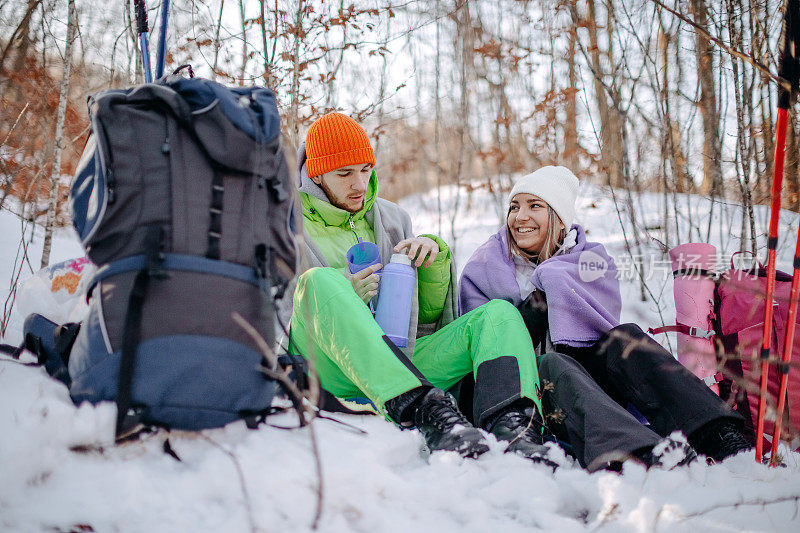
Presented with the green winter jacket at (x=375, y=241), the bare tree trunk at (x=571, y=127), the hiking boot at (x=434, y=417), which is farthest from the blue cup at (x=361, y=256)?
the bare tree trunk at (x=571, y=127)

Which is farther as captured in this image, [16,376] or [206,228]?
[16,376]

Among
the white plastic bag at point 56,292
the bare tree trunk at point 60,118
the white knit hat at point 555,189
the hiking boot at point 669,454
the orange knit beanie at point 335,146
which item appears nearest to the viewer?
the hiking boot at point 669,454

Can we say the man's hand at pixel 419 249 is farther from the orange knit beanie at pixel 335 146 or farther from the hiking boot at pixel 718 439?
the hiking boot at pixel 718 439

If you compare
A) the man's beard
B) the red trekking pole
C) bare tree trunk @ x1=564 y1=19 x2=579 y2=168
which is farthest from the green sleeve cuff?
bare tree trunk @ x1=564 y1=19 x2=579 y2=168

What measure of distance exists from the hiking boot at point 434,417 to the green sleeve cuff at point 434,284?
719 millimetres

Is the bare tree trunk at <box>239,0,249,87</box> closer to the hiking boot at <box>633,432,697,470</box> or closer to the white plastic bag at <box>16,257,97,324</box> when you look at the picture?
the white plastic bag at <box>16,257,97,324</box>

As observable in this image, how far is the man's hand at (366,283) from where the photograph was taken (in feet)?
6.81

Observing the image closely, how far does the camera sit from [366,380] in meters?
1.75

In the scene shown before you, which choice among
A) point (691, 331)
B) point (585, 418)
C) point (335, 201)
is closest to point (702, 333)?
point (691, 331)

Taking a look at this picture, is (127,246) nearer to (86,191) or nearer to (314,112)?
(86,191)

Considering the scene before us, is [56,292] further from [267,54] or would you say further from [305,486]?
[267,54]

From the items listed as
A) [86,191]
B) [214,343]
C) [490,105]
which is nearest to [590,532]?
[214,343]

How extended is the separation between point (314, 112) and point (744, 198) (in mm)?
3426

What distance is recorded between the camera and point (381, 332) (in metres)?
1.82
